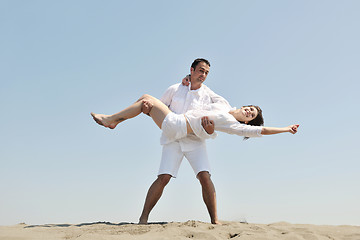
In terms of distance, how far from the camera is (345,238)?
14.2ft

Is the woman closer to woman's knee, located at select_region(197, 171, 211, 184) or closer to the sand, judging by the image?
woman's knee, located at select_region(197, 171, 211, 184)

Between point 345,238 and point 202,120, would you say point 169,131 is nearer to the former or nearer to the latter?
point 202,120

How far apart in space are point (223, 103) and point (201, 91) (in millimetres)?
397

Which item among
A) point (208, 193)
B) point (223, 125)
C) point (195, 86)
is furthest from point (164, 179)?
point (195, 86)

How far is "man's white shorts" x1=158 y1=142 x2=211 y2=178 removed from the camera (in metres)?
5.13

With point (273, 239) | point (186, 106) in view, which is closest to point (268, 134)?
point (186, 106)

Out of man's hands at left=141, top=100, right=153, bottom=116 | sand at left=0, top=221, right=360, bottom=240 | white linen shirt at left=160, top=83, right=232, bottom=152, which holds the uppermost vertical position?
white linen shirt at left=160, top=83, right=232, bottom=152

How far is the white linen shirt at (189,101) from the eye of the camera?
5238 mm

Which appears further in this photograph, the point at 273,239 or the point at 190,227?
the point at 190,227

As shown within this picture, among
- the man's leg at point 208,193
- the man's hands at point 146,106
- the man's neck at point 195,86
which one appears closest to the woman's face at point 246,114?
the man's neck at point 195,86

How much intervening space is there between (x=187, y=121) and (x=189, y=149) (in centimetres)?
47

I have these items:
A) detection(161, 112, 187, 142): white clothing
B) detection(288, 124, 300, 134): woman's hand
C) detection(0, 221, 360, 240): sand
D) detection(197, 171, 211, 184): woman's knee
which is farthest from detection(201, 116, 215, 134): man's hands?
detection(0, 221, 360, 240): sand

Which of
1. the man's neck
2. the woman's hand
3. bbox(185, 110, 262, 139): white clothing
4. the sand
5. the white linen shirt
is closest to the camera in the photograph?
the sand

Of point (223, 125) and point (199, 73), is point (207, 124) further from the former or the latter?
point (199, 73)
